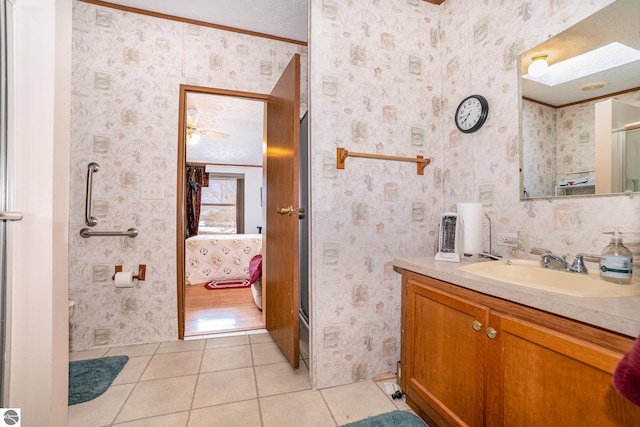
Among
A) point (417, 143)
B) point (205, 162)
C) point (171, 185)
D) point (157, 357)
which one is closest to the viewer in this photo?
point (417, 143)

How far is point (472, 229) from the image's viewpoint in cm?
147

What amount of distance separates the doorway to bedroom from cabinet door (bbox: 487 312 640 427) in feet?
6.68

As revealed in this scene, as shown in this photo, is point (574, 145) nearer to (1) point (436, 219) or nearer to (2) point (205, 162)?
(1) point (436, 219)

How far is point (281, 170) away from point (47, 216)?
1.33 metres

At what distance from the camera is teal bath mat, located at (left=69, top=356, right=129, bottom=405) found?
5.03 ft

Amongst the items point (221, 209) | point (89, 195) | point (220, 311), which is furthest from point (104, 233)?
point (221, 209)

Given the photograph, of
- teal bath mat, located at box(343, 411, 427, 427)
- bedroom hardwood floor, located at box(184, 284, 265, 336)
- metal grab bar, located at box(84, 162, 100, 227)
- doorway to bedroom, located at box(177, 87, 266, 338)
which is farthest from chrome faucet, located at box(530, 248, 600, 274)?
metal grab bar, located at box(84, 162, 100, 227)

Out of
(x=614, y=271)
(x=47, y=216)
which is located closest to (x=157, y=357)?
(x=47, y=216)

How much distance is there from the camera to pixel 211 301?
128 inches

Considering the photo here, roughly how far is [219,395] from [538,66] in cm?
246

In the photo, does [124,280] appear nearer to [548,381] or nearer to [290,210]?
[290,210]

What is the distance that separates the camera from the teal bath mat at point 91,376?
1.53 meters

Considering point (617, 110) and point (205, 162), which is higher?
point (205, 162)

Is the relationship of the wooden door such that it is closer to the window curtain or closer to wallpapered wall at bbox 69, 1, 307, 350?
wallpapered wall at bbox 69, 1, 307, 350
